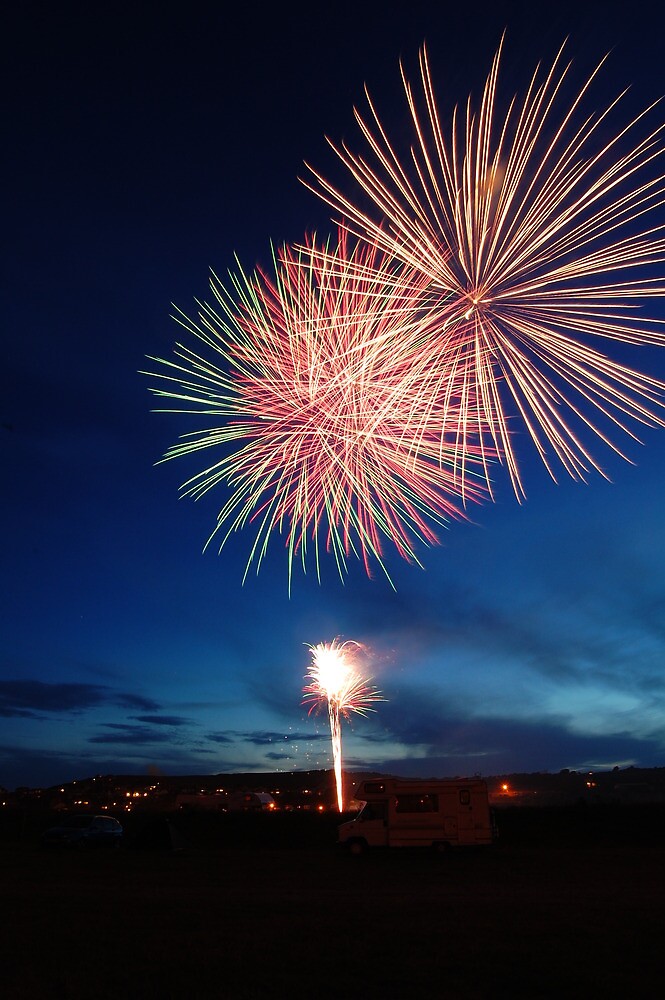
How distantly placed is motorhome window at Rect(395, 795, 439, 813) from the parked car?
36.8 ft

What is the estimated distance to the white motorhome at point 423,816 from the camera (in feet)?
80.4

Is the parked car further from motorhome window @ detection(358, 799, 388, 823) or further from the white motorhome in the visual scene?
motorhome window @ detection(358, 799, 388, 823)

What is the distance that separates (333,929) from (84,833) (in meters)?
21.2

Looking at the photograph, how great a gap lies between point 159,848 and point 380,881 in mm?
12325

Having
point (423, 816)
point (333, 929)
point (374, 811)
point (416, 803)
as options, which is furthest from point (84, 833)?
point (333, 929)

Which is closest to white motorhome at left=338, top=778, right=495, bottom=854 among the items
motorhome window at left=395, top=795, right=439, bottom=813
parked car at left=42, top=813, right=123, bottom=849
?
motorhome window at left=395, top=795, right=439, bottom=813

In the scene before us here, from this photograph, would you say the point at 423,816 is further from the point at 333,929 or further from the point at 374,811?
the point at 333,929

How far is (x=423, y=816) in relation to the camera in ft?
81.7

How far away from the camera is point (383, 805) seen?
2542 centimetres

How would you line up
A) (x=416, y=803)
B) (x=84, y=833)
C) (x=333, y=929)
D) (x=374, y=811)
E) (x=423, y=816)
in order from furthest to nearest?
(x=84, y=833)
(x=374, y=811)
(x=416, y=803)
(x=423, y=816)
(x=333, y=929)

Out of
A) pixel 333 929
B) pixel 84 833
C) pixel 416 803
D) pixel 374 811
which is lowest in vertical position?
pixel 333 929

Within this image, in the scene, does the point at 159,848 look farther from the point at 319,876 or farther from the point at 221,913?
the point at 221,913

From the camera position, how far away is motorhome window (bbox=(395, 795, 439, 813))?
2495 centimetres

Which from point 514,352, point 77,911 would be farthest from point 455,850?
point 514,352
